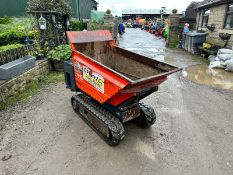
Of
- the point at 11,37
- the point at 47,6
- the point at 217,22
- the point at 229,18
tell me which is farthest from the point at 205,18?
the point at 11,37

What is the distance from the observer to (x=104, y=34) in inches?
169

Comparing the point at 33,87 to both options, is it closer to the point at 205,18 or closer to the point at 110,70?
the point at 110,70

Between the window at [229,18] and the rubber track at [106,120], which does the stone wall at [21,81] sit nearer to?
the rubber track at [106,120]

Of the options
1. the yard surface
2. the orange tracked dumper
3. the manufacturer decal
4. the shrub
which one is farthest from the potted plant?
the manufacturer decal

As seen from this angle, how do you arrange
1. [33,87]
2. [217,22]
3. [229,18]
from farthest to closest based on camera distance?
[217,22]
[229,18]
[33,87]

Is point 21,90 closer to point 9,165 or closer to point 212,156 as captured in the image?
point 9,165

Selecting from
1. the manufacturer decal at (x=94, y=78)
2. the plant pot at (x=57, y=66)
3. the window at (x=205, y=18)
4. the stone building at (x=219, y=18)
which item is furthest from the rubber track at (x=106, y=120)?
the window at (x=205, y=18)

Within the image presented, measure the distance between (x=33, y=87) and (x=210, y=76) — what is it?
6.30m

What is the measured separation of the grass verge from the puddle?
Result: 4.82 m

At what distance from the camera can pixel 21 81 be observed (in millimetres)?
5309

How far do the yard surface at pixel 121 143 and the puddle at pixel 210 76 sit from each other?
59.3 inches

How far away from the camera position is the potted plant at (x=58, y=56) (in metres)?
7.05

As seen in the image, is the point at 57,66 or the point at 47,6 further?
the point at 47,6

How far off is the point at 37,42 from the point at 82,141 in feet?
17.5
